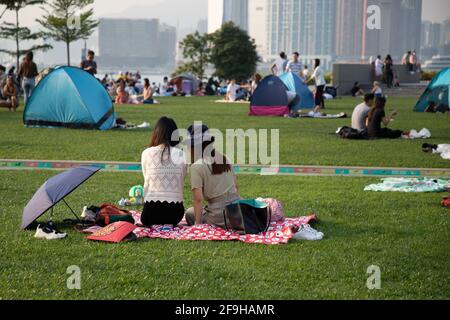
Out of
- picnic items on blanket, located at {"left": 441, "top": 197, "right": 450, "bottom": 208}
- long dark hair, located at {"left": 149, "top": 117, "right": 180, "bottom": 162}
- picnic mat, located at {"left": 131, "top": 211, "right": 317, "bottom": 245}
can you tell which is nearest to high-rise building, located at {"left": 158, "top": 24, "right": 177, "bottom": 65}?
picnic items on blanket, located at {"left": 441, "top": 197, "right": 450, "bottom": 208}

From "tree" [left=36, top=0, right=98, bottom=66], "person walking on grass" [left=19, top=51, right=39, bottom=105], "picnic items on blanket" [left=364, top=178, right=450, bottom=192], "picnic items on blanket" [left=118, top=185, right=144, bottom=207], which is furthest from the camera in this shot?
"tree" [left=36, top=0, right=98, bottom=66]

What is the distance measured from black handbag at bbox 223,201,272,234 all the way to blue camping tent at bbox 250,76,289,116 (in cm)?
1701

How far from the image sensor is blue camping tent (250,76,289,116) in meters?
24.5

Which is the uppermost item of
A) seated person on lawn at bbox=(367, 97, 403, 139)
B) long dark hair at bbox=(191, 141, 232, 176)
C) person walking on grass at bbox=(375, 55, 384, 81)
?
person walking on grass at bbox=(375, 55, 384, 81)

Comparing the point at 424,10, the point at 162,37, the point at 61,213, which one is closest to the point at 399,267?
the point at 61,213

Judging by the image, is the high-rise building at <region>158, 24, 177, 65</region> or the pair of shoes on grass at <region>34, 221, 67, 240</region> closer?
the pair of shoes on grass at <region>34, 221, 67, 240</region>

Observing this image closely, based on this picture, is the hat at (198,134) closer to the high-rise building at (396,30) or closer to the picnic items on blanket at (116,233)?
the picnic items on blanket at (116,233)

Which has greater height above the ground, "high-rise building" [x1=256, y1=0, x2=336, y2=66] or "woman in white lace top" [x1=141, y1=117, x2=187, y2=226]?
"high-rise building" [x1=256, y1=0, x2=336, y2=66]

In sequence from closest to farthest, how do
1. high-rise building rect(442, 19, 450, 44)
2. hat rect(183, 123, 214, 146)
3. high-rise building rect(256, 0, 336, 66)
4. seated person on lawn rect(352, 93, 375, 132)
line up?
1. hat rect(183, 123, 214, 146)
2. seated person on lawn rect(352, 93, 375, 132)
3. high-rise building rect(442, 19, 450, 44)
4. high-rise building rect(256, 0, 336, 66)

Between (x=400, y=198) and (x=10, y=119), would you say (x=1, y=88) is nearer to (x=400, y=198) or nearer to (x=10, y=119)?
(x=10, y=119)

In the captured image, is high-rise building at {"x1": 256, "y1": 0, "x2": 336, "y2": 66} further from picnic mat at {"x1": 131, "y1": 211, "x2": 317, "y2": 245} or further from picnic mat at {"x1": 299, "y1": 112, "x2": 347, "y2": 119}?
picnic mat at {"x1": 131, "y1": 211, "x2": 317, "y2": 245}

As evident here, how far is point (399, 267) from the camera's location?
20.9 ft

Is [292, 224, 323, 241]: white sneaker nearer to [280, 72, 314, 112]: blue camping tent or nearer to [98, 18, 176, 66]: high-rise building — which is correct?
[280, 72, 314, 112]: blue camping tent

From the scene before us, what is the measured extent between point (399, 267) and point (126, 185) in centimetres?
487
